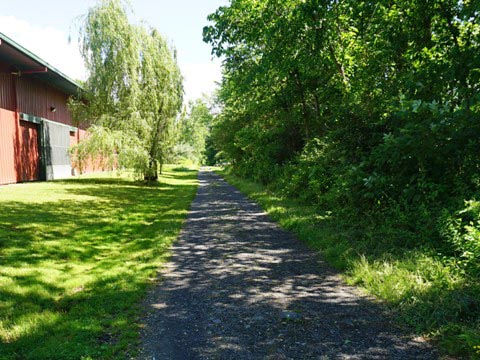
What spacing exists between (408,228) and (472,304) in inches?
107

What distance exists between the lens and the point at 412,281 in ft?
14.4

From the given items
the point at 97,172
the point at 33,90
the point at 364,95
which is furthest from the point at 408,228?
the point at 97,172

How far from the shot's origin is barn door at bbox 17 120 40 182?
62.7 ft

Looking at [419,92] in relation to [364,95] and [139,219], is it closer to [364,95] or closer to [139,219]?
[364,95]

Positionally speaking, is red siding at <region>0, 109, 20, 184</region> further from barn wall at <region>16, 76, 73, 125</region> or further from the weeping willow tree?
the weeping willow tree

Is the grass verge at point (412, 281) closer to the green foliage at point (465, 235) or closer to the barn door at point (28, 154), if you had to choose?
the green foliage at point (465, 235)

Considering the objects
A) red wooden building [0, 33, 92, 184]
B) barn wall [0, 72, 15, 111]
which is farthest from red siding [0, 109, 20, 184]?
barn wall [0, 72, 15, 111]

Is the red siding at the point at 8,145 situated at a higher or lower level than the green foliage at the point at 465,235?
higher

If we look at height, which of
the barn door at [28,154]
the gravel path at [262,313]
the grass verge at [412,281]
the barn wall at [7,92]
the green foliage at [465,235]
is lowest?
the gravel path at [262,313]

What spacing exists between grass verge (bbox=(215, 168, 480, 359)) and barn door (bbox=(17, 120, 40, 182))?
57.6 ft

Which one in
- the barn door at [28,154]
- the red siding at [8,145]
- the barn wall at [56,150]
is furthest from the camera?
the barn wall at [56,150]

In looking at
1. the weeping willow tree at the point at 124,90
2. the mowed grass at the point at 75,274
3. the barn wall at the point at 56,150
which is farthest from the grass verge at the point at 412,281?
the barn wall at the point at 56,150

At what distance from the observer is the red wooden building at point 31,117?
1753 cm

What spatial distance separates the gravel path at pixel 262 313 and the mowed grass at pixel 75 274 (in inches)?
16.3
